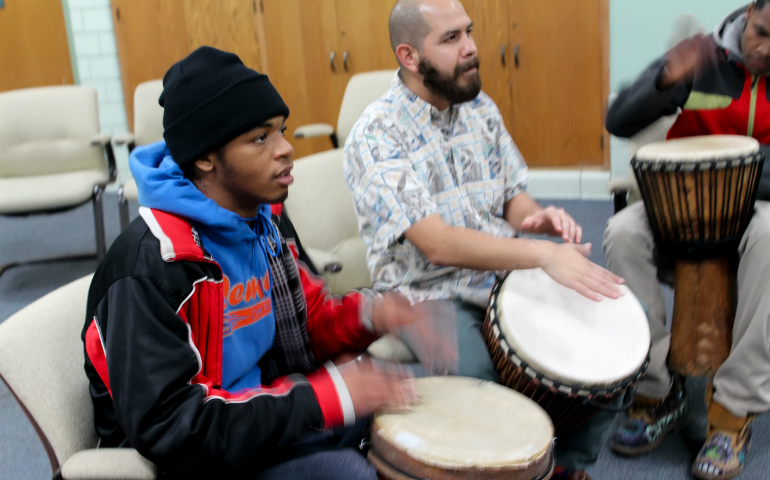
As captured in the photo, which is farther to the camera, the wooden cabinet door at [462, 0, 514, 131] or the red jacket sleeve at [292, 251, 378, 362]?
the wooden cabinet door at [462, 0, 514, 131]

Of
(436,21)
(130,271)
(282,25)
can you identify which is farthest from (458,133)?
A: (282,25)

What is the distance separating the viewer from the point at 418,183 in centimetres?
176

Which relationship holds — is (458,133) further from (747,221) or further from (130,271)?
(130,271)

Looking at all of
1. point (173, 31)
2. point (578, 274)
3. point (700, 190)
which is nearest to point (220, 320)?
point (578, 274)

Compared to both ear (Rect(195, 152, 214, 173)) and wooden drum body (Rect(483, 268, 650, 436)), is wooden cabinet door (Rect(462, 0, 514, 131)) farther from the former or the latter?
ear (Rect(195, 152, 214, 173))

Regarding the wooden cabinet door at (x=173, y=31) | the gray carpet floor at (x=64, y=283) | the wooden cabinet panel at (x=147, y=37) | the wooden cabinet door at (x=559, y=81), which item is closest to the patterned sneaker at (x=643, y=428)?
the gray carpet floor at (x=64, y=283)

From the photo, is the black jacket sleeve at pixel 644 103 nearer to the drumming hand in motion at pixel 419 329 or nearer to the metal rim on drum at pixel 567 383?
the metal rim on drum at pixel 567 383

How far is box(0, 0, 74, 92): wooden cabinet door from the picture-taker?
18.9 feet

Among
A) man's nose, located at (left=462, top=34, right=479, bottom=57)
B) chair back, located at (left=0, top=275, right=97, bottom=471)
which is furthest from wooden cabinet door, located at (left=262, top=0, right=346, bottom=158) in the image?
chair back, located at (left=0, top=275, right=97, bottom=471)

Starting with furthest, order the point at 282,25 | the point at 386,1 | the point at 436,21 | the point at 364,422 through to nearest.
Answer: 1. the point at 282,25
2. the point at 386,1
3. the point at 436,21
4. the point at 364,422

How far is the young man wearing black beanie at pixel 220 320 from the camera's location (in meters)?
1.09

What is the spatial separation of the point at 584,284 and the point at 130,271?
956 mm

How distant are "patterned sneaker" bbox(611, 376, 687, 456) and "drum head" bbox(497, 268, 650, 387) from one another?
0.62 metres

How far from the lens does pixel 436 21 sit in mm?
1918
